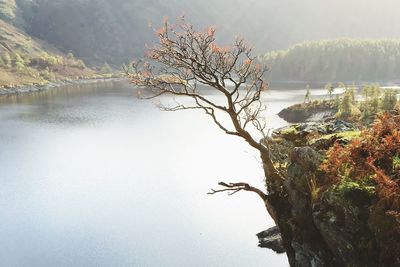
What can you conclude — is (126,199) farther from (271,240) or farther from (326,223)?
(326,223)

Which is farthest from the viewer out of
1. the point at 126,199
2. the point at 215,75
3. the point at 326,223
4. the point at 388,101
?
the point at 388,101

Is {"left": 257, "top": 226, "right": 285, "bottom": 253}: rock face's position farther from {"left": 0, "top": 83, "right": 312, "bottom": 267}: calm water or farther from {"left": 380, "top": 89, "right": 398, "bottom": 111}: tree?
{"left": 380, "top": 89, "right": 398, "bottom": 111}: tree

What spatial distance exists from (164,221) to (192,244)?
711 centimetres

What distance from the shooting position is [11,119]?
4988 inches

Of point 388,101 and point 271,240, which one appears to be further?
point 388,101

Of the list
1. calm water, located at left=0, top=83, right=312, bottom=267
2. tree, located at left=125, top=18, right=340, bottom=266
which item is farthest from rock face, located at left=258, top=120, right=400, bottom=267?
calm water, located at left=0, top=83, right=312, bottom=267

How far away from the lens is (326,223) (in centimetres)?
1823

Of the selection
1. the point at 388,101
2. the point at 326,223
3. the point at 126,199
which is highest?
the point at 388,101

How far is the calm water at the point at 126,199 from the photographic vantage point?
137 feet

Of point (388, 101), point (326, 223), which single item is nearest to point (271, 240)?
point (326, 223)

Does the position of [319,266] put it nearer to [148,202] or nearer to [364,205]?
[364,205]

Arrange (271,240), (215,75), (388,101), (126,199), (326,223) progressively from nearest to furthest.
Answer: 1. (326,223)
2. (215,75)
3. (271,240)
4. (126,199)
5. (388,101)

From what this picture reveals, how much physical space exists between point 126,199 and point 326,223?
42.2m

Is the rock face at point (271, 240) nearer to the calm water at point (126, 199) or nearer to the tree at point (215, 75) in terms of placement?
the calm water at point (126, 199)
